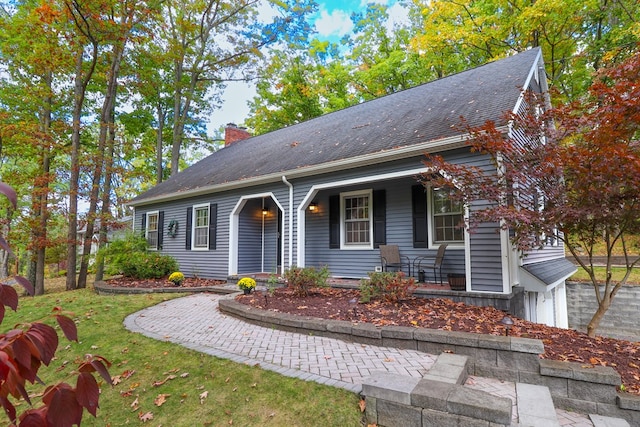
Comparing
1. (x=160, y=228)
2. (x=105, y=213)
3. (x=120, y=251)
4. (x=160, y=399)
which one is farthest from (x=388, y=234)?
(x=105, y=213)

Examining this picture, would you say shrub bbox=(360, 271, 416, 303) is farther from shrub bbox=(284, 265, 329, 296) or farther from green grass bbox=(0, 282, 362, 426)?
green grass bbox=(0, 282, 362, 426)

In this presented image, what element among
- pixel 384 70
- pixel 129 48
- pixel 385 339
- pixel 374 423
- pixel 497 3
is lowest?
pixel 374 423

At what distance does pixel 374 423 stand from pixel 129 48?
14372 millimetres

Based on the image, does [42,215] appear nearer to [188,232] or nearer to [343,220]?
→ [188,232]

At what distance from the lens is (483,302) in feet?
18.8

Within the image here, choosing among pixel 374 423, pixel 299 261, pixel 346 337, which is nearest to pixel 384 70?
pixel 299 261

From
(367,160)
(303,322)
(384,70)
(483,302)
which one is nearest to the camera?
(303,322)

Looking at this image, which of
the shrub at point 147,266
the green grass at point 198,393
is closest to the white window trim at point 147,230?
the shrub at point 147,266

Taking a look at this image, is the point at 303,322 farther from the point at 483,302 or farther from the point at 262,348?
the point at 483,302

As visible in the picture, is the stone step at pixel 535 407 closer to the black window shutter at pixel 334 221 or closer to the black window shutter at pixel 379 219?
the black window shutter at pixel 379 219

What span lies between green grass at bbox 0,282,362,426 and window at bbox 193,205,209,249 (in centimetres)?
629

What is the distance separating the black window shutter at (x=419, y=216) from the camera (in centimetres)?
750

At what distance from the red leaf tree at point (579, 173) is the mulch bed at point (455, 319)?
0.66m

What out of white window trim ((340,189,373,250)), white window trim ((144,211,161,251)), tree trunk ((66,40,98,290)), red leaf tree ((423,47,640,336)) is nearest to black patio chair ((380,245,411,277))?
white window trim ((340,189,373,250))
